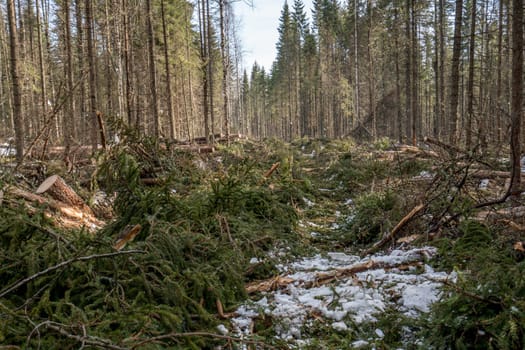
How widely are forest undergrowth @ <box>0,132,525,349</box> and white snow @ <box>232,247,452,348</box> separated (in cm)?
15

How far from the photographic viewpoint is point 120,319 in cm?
253

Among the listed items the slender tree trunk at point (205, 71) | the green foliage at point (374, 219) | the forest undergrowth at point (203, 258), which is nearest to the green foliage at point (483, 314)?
the forest undergrowth at point (203, 258)

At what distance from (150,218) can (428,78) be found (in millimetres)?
45188

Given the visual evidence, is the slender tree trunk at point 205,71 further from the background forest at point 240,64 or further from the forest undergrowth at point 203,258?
the forest undergrowth at point 203,258

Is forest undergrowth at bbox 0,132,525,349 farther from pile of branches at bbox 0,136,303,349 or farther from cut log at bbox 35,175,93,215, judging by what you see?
cut log at bbox 35,175,93,215

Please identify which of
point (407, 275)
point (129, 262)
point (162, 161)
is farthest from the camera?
point (162, 161)

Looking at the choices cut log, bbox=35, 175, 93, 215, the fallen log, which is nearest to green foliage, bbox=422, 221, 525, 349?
the fallen log

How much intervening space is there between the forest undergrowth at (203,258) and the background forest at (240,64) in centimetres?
547

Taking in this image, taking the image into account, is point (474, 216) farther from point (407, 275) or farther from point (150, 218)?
point (150, 218)

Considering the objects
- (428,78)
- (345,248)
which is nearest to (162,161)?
(345,248)

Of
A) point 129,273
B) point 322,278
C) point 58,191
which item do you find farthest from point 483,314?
point 58,191

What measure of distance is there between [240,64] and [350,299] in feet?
150

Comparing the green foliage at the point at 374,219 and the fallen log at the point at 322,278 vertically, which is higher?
the green foliage at the point at 374,219

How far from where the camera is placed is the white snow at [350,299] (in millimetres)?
3141
